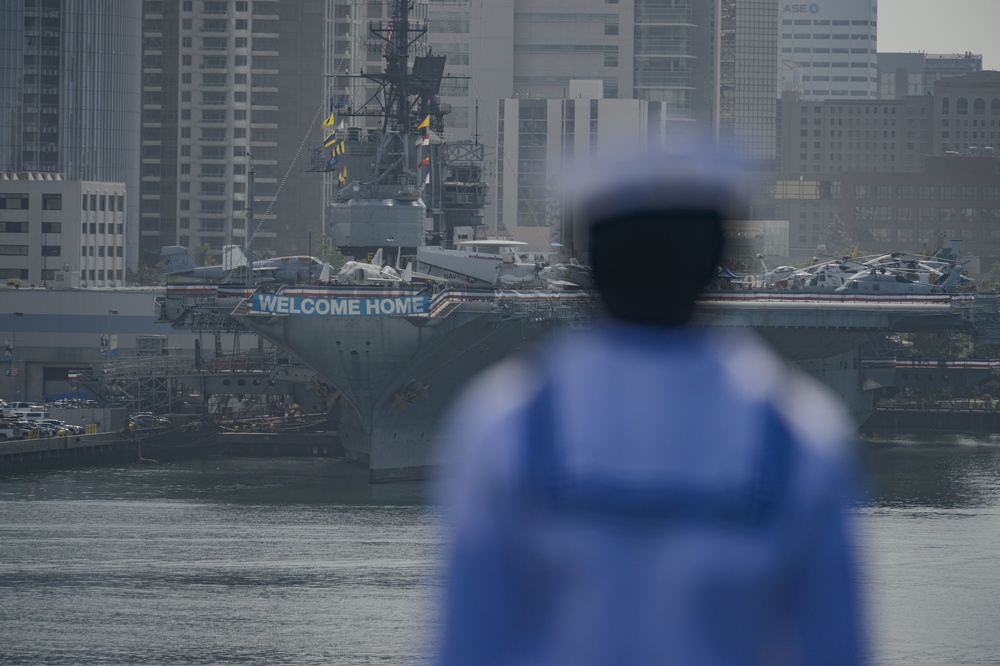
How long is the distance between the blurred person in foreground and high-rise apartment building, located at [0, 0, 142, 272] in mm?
128751

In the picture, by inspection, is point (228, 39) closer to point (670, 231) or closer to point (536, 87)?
point (536, 87)

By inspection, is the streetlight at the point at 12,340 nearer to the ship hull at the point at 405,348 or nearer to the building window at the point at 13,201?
the building window at the point at 13,201

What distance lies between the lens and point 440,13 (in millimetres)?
150375

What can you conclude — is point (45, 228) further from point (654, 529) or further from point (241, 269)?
point (654, 529)

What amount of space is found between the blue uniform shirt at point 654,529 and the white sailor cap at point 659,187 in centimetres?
52

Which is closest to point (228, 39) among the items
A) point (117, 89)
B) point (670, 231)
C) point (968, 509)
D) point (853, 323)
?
point (117, 89)

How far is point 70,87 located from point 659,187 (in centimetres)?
13395

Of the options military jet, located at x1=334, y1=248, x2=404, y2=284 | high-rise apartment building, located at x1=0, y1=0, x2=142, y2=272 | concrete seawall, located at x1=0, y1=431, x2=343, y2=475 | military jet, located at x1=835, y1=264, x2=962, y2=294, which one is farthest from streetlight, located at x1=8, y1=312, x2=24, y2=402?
high-rise apartment building, located at x1=0, y1=0, x2=142, y2=272

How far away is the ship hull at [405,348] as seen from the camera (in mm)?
54875

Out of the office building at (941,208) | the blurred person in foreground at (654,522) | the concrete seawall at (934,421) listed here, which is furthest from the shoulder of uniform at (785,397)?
the office building at (941,208)

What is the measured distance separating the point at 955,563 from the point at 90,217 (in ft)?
253

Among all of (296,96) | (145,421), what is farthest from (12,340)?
(296,96)

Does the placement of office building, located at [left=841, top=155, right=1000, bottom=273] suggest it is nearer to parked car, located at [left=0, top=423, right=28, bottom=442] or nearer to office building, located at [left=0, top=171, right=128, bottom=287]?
office building, located at [left=0, top=171, right=128, bottom=287]

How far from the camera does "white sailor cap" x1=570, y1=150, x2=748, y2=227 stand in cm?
435
